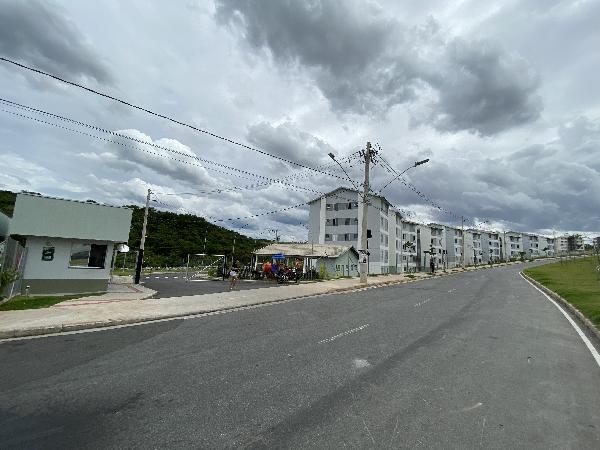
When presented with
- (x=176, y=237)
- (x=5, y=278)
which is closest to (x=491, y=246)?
(x=176, y=237)

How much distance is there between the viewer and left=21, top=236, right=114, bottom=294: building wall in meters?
16.9

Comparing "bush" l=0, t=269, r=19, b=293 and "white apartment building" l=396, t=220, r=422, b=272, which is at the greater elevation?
"white apartment building" l=396, t=220, r=422, b=272

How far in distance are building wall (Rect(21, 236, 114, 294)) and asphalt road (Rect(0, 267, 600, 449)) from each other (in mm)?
10573

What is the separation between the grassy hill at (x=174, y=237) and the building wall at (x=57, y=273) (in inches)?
1374

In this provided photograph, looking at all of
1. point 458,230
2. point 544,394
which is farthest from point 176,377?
point 458,230

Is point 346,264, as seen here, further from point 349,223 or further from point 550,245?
point 550,245

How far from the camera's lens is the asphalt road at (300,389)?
153 inches

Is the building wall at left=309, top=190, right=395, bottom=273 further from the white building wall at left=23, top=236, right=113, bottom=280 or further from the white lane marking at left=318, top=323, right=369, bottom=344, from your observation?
the white lane marking at left=318, top=323, right=369, bottom=344

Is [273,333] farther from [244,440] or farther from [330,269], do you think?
[330,269]

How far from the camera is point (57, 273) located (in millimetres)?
17438

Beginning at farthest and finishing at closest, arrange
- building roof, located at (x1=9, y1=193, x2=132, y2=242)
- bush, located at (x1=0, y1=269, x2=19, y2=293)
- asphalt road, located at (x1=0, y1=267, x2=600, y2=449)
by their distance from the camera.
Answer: building roof, located at (x1=9, y1=193, x2=132, y2=242), bush, located at (x1=0, y1=269, x2=19, y2=293), asphalt road, located at (x1=0, y1=267, x2=600, y2=449)

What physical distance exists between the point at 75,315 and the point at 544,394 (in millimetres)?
11829

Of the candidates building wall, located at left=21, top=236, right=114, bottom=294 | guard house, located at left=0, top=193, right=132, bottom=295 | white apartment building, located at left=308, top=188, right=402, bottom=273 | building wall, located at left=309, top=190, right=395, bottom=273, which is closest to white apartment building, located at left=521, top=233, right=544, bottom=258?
white apartment building, located at left=308, top=188, right=402, bottom=273

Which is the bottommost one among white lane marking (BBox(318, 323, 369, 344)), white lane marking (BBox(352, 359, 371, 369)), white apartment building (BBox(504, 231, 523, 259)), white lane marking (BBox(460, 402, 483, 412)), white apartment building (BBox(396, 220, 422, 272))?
white lane marking (BBox(460, 402, 483, 412))
